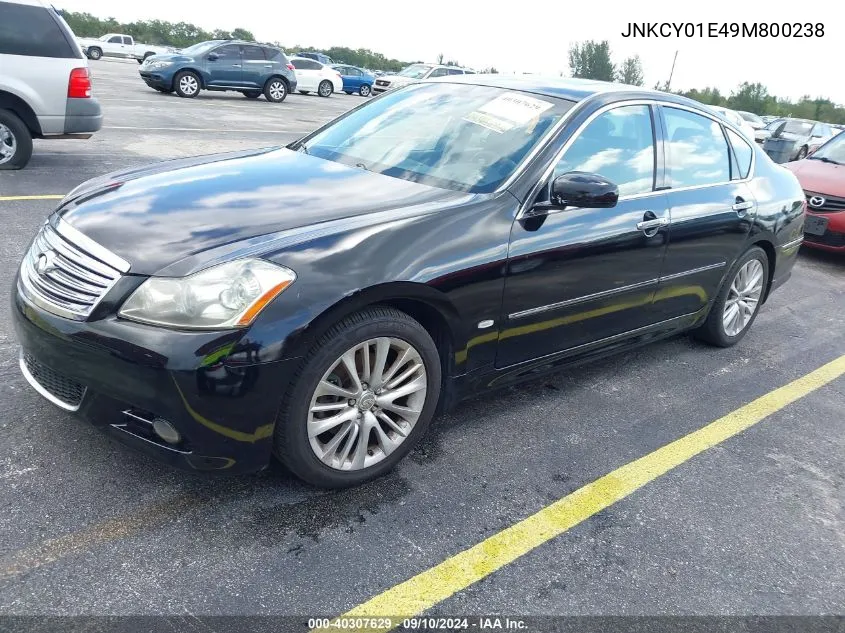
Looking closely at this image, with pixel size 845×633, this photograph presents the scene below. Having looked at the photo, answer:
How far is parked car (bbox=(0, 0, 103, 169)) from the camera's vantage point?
7.28 meters

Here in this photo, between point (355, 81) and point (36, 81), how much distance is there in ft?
92.7

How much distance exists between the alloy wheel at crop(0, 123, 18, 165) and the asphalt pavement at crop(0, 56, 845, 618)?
4.29m

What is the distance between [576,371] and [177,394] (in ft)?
8.54

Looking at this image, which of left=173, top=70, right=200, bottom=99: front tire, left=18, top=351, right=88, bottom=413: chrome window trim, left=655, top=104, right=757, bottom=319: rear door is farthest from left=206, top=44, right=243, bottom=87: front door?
left=18, top=351, right=88, bottom=413: chrome window trim

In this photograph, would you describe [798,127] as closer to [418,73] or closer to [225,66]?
[418,73]

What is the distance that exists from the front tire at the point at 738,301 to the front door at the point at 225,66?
59.7 ft

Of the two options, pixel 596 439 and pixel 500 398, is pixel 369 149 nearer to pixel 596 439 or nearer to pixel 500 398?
pixel 500 398

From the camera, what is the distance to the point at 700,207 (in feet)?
13.6

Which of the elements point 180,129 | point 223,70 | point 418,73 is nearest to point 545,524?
point 180,129

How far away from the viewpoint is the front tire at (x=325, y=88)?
28.3 metres

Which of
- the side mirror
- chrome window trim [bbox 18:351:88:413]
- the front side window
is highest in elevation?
the front side window

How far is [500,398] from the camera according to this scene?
→ 152 inches

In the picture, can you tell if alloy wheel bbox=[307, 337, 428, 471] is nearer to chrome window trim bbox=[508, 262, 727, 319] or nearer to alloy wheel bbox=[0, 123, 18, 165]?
chrome window trim bbox=[508, 262, 727, 319]

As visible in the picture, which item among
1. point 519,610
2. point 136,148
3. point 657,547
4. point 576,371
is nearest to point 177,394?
point 519,610
